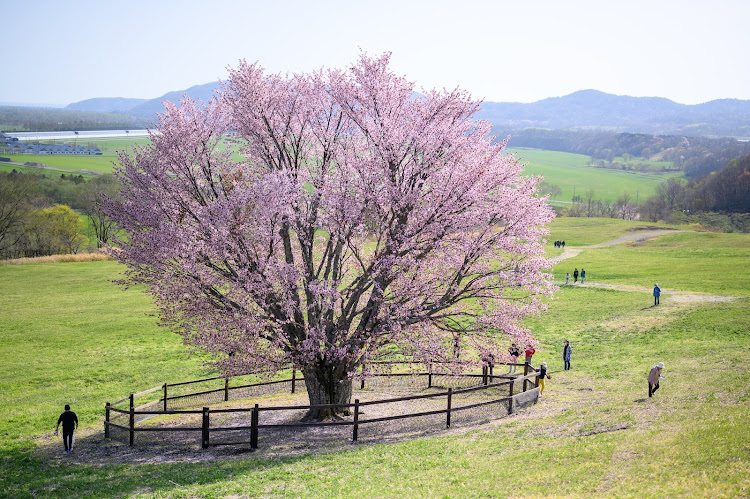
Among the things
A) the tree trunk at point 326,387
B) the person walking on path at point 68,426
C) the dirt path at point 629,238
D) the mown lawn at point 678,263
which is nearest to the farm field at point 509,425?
the person walking on path at point 68,426

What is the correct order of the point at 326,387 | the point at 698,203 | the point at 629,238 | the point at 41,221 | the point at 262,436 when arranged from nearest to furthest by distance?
1. the point at 262,436
2. the point at 326,387
3. the point at 41,221
4. the point at 629,238
5. the point at 698,203

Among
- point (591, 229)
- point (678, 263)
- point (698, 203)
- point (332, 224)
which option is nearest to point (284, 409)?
point (332, 224)

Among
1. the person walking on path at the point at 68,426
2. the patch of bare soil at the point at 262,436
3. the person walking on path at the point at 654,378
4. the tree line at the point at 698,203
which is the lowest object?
the patch of bare soil at the point at 262,436

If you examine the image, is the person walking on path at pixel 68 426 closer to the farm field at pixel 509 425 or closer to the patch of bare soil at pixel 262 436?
the patch of bare soil at pixel 262 436

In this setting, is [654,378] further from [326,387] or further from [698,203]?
[698,203]

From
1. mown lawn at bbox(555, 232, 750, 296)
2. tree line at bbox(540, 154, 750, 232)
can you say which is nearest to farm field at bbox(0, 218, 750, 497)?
mown lawn at bbox(555, 232, 750, 296)

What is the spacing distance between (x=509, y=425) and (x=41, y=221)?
89690mm

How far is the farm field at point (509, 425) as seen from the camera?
13383 mm

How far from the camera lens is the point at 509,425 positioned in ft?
63.4

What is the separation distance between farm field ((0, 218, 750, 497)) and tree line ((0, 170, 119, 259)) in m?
42.6

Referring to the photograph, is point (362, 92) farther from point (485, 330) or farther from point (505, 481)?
point (505, 481)

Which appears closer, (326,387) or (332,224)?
(332,224)

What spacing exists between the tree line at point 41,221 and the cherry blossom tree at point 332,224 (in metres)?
63.5

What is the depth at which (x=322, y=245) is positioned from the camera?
76.7 feet
